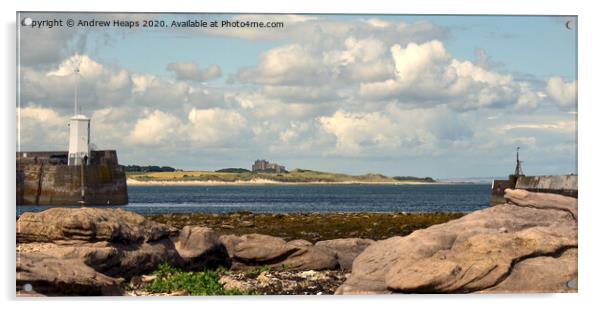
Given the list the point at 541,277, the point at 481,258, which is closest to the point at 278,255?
the point at 481,258

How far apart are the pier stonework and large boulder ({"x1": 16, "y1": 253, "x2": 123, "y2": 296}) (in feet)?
5.05

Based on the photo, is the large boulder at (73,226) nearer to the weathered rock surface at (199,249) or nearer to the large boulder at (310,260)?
the weathered rock surface at (199,249)

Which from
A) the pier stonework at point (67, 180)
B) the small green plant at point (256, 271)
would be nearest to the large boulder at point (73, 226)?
the pier stonework at point (67, 180)

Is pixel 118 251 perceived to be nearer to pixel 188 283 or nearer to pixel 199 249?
pixel 188 283

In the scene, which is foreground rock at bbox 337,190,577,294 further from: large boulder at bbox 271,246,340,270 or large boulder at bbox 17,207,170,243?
large boulder at bbox 17,207,170,243

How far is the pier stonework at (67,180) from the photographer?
18.3 m

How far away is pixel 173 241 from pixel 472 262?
24.7 ft

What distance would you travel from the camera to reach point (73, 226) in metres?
18.4

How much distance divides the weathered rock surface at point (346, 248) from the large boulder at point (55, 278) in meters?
6.89

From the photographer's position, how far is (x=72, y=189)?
84.6 feet

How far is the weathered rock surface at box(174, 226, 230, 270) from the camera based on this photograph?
809 inches

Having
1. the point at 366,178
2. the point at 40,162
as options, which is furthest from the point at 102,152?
A: the point at 366,178

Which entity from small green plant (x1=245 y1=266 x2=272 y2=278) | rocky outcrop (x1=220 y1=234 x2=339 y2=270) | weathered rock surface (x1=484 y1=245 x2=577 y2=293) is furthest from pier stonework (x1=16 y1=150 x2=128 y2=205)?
weathered rock surface (x1=484 y1=245 x2=577 y2=293)

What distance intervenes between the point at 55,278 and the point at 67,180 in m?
8.62
